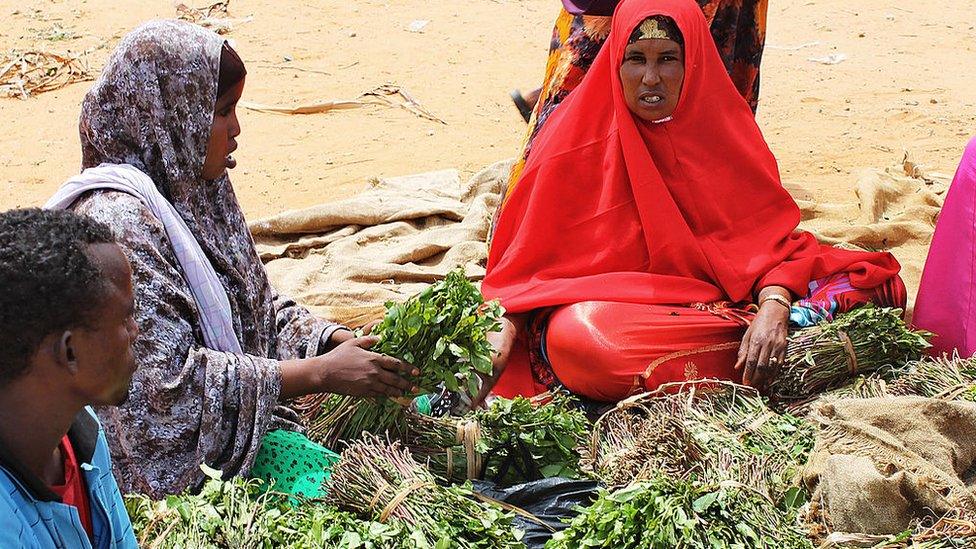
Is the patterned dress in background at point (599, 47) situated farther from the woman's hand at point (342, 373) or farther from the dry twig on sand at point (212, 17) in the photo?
the dry twig on sand at point (212, 17)

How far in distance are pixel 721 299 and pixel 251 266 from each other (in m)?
1.95

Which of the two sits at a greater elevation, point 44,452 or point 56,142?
point 44,452

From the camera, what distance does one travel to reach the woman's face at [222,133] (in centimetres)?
329

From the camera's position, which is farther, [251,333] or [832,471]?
[251,333]

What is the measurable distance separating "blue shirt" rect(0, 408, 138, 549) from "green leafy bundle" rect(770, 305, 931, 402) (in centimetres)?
257

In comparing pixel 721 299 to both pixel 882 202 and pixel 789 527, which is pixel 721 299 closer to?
pixel 789 527

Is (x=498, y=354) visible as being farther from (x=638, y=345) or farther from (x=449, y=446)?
(x=449, y=446)

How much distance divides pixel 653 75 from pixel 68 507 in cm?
298

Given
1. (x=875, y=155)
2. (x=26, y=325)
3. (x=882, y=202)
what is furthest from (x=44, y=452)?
(x=875, y=155)

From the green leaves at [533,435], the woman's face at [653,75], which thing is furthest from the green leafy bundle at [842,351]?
the woman's face at [653,75]

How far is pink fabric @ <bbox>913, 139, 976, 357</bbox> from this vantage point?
4.27m

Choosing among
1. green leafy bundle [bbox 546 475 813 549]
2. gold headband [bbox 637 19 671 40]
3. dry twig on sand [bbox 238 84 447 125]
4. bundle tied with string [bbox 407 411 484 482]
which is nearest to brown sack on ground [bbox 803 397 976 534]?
green leafy bundle [bbox 546 475 813 549]

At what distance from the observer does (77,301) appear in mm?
2051

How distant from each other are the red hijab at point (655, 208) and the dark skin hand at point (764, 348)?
25cm
